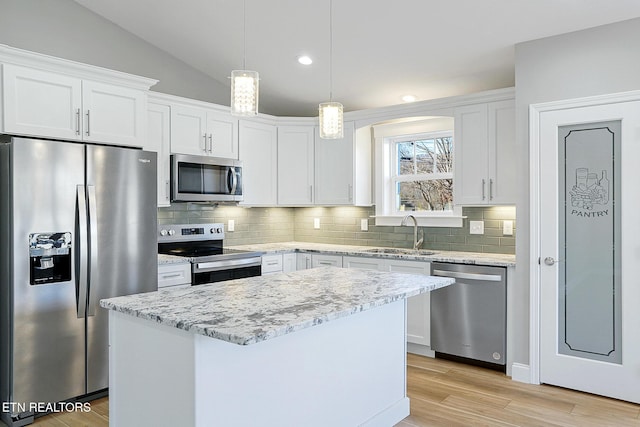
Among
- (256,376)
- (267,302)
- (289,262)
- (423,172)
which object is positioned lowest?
(256,376)

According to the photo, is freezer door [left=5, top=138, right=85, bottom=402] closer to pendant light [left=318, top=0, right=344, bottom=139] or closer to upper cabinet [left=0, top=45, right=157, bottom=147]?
upper cabinet [left=0, top=45, right=157, bottom=147]

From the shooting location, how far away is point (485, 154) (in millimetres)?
3998

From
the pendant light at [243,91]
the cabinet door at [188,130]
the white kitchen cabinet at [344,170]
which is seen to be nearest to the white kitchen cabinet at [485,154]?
the white kitchen cabinet at [344,170]

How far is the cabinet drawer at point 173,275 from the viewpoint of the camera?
3743 millimetres

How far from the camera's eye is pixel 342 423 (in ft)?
7.84

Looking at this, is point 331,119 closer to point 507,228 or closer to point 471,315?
point 471,315

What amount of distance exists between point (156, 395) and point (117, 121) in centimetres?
234

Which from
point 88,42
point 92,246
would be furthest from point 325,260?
point 88,42

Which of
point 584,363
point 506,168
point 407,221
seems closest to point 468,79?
point 506,168

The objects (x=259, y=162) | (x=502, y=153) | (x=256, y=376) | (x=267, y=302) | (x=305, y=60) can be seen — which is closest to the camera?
(x=256, y=376)

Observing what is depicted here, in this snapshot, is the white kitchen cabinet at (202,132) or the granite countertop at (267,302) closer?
the granite countertop at (267,302)

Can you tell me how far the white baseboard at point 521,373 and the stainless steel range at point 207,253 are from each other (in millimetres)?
2345

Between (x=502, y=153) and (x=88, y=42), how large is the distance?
3.61m

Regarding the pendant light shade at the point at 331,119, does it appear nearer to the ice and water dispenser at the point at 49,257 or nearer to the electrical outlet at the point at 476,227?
the ice and water dispenser at the point at 49,257
